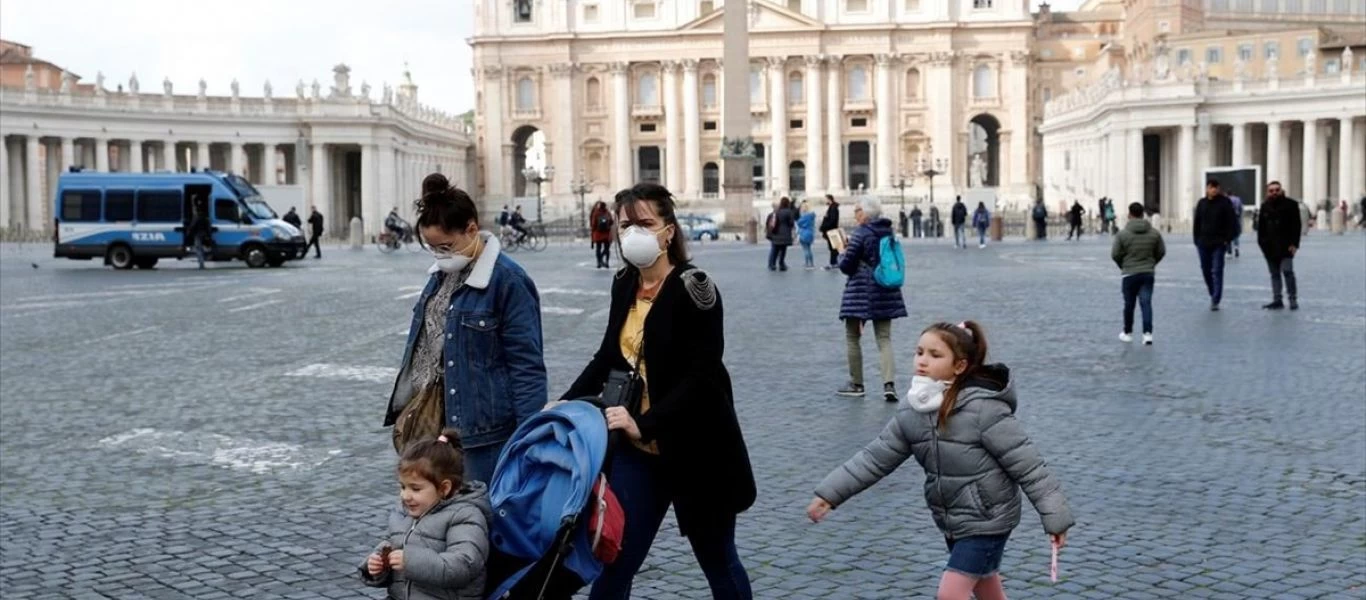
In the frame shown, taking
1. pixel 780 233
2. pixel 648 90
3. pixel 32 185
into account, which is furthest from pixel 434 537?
pixel 648 90

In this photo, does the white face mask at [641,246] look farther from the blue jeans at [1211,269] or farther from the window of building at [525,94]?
the window of building at [525,94]

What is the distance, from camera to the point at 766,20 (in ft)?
295

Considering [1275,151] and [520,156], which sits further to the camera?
[520,156]

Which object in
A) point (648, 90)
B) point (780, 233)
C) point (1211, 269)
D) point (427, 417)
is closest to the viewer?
point (427, 417)

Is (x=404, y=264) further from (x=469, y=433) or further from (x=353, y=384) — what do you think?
(x=469, y=433)

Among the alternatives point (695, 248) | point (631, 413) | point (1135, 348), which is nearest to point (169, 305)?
point (1135, 348)

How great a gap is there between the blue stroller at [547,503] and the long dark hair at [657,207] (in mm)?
602

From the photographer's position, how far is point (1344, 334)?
595 inches

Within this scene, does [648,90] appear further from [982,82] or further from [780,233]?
[780,233]

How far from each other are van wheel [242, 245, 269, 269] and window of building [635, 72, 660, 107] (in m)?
59.3

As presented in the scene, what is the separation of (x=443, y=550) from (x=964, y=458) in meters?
1.45

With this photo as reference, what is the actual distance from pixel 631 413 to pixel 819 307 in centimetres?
1556

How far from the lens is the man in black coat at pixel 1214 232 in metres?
17.9

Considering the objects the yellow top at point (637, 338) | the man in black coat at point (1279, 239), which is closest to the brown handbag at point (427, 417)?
the yellow top at point (637, 338)
